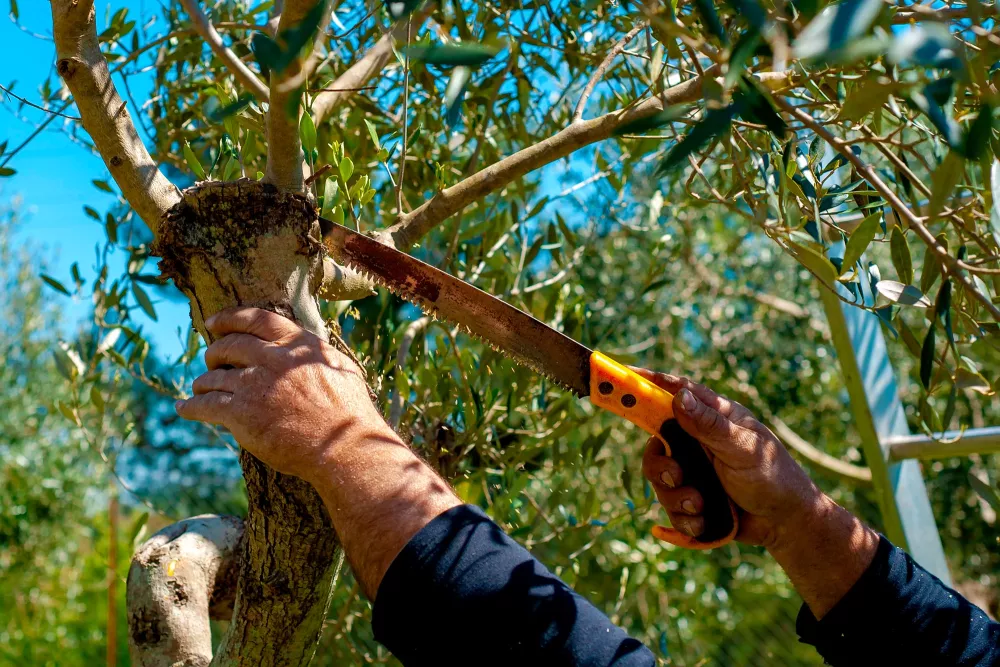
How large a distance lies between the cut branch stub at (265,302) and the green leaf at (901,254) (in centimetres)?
103

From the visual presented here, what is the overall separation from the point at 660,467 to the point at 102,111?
1.26 meters

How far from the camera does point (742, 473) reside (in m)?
1.49

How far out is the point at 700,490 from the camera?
Result: 5.03 ft

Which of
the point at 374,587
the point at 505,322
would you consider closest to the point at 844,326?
the point at 505,322

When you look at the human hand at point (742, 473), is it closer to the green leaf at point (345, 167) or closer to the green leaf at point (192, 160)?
the green leaf at point (345, 167)

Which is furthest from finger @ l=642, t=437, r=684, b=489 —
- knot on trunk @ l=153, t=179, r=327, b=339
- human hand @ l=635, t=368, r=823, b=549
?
knot on trunk @ l=153, t=179, r=327, b=339

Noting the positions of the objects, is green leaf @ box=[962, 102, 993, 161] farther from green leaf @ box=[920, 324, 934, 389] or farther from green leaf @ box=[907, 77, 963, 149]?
green leaf @ box=[920, 324, 934, 389]

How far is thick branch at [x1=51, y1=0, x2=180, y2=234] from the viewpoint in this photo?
4.45 feet

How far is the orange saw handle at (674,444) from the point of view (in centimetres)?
152

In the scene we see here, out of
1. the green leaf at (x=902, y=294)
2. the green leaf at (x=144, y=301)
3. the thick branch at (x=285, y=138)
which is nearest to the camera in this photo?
the thick branch at (x=285, y=138)

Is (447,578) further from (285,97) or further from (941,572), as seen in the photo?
(941,572)

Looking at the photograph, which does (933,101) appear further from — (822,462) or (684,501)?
(822,462)

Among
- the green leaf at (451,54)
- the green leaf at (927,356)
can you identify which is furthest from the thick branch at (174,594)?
the green leaf at (927,356)

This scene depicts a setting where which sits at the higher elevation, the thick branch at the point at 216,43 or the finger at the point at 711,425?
the thick branch at the point at 216,43
